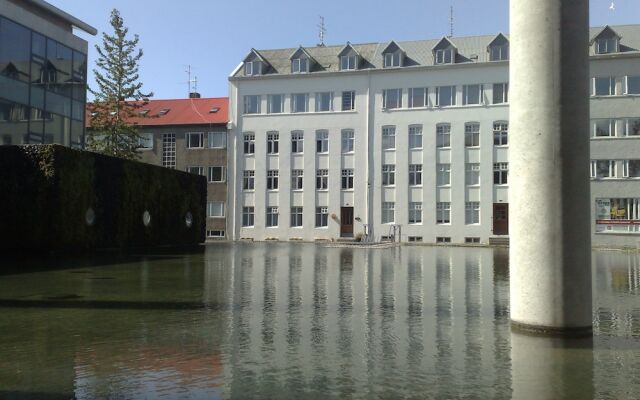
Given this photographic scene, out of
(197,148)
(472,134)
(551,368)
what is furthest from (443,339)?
(197,148)

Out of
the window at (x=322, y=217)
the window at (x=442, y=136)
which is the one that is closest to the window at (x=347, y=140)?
the window at (x=322, y=217)

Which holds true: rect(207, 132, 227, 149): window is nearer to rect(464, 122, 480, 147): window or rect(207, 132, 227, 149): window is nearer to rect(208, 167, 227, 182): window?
rect(208, 167, 227, 182): window

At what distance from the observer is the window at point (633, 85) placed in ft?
149

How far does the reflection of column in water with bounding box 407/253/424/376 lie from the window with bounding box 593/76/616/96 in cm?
3713

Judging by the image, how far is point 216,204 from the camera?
54.3 meters

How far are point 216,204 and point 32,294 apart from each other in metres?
43.1

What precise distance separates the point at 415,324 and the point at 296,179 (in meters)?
43.7

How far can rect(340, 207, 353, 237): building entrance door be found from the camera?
50.5m

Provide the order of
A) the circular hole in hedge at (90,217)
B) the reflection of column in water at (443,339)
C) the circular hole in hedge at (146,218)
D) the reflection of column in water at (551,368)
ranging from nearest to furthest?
1. the reflection of column in water at (551,368)
2. the reflection of column in water at (443,339)
3. the circular hole in hedge at (90,217)
4. the circular hole in hedge at (146,218)

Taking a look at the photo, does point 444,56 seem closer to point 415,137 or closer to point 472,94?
point 472,94

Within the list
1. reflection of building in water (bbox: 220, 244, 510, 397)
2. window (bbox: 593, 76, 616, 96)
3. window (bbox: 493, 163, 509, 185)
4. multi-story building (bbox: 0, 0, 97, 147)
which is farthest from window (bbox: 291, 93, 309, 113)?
reflection of building in water (bbox: 220, 244, 510, 397)

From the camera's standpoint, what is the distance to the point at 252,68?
177 feet

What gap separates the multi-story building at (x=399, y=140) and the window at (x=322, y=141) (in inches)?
5.4

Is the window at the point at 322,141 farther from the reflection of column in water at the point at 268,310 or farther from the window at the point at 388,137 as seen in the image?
the reflection of column in water at the point at 268,310
